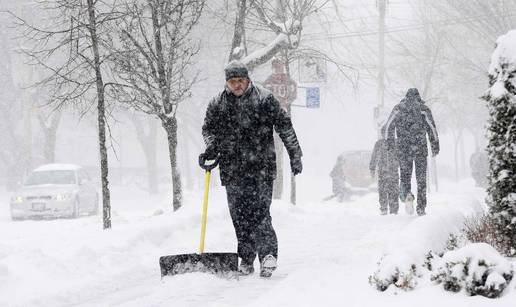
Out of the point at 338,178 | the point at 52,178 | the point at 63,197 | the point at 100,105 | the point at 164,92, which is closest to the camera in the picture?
the point at 100,105

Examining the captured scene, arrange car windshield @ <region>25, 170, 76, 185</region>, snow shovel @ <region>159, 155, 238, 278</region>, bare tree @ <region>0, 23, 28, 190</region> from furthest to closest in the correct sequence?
bare tree @ <region>0, 23, 28, 190</region> < car windshield @ <region>25, 170, 76, 185</region> < snow shovel @ <region>159, 155, 238, 278</region>

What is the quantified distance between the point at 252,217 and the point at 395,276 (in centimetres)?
222

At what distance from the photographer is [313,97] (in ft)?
53.5

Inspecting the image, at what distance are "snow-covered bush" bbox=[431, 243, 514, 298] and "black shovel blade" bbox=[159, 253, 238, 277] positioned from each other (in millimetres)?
2402

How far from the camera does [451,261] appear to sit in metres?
4.04

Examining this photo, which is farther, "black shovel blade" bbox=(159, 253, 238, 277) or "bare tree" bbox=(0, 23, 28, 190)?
"bare tree" bbox=(0, 23, 28, 190)

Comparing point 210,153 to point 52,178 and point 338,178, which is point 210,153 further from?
point 338,178

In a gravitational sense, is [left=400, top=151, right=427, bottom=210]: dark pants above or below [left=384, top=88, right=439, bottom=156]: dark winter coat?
below

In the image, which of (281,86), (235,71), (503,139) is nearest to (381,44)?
(281,86)

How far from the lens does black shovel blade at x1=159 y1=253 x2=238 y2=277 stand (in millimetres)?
6000

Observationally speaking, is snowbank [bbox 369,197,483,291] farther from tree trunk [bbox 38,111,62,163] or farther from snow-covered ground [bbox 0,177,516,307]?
tree trunk [bbox 38,111,62,163]

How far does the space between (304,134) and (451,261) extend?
82.1 metres

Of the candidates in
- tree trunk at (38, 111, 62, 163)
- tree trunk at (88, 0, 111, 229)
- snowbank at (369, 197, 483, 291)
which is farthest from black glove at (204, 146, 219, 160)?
tree trunk at (38, 111, 62, 163)

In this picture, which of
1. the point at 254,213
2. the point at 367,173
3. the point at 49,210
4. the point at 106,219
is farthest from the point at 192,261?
the point at 367,173
